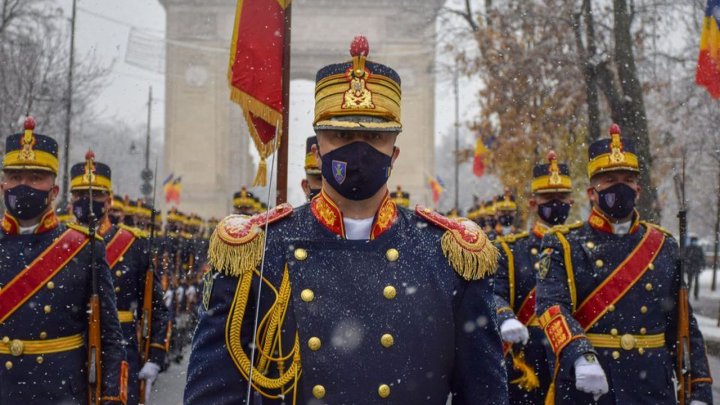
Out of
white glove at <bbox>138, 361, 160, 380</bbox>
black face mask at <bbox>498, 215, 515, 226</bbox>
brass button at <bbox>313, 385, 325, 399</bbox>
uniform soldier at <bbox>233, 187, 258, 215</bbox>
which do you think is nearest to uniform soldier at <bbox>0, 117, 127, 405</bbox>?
white glove at <bbox>138, 361, 160, 380</bbox>

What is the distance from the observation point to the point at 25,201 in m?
5.18

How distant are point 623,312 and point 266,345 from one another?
10.3ft

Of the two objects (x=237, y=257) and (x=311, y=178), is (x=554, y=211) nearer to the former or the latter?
(x=311, y=178)

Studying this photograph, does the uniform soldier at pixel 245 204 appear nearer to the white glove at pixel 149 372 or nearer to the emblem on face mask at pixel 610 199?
the white glove at pixel 149 372

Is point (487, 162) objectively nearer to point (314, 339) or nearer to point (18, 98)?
point (18, 98)

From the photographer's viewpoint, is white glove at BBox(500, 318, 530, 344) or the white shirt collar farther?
white glove at BBox(500, 318, 530, 344)

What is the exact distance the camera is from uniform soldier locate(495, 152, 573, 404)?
7.38m

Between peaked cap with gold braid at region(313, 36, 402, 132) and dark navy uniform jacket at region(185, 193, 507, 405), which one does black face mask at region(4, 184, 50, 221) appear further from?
peaked cap with gold braid at region(313, 36, 402, 132)

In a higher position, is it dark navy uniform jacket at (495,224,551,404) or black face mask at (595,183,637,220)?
black face mask at (595,183,637,220)

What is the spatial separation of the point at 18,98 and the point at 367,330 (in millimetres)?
21935

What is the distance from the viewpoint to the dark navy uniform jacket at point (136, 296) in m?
6.87

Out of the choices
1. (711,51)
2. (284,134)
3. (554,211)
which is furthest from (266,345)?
(711,51)

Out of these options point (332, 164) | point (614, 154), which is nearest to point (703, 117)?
point (614, 154)

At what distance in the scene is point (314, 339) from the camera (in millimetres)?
2934
